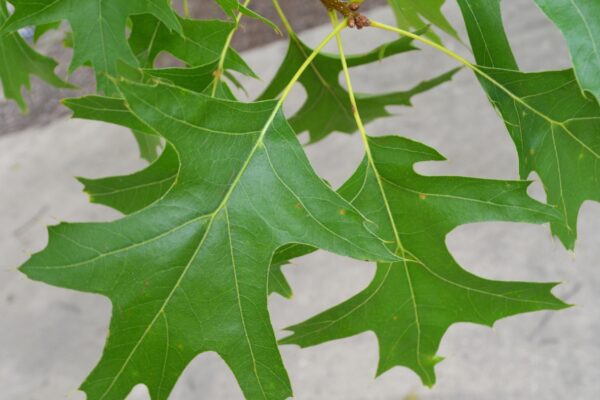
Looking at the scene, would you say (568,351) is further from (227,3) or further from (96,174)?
(96,174)

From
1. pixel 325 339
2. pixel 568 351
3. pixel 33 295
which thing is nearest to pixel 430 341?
pixel 325 339

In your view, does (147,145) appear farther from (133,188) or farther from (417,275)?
(417,275)

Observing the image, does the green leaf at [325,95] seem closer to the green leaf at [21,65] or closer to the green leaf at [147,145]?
the green leaf at [147,145]

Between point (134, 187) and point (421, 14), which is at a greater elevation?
point (421, 14)

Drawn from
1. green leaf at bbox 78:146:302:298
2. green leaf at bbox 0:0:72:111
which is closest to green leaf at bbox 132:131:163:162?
green leaf at bbox 0:0:72:111

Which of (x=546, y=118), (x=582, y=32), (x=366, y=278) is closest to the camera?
(x=582, y=32)

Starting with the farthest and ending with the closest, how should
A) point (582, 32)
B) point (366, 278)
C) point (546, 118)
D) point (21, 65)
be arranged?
point (366, 278), point (21, 65), point (546, 118), point (582, 32)

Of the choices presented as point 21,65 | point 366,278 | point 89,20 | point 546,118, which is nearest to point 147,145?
point 21,65
